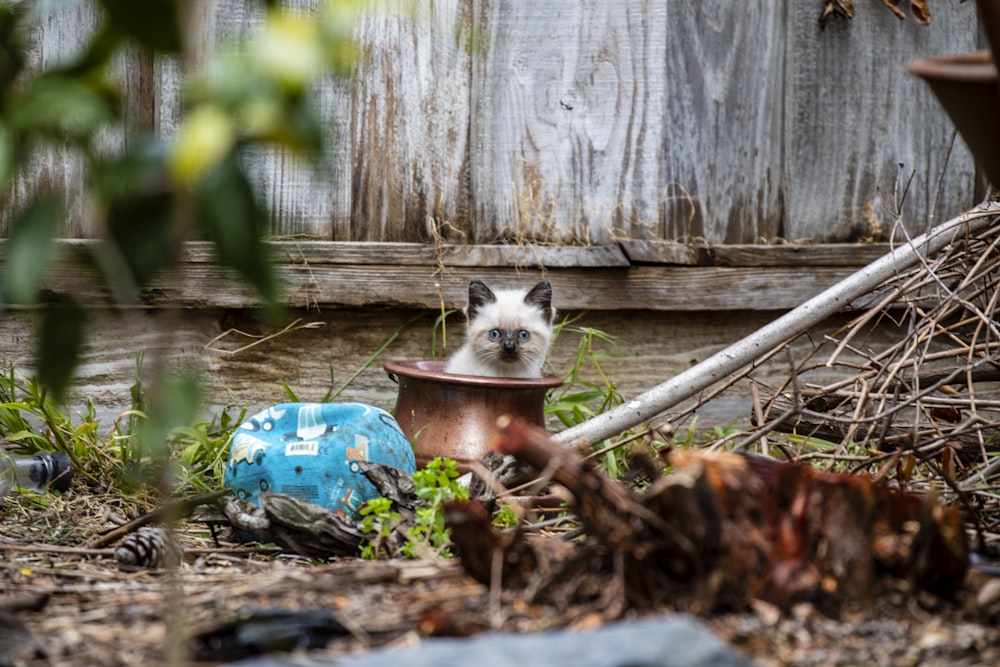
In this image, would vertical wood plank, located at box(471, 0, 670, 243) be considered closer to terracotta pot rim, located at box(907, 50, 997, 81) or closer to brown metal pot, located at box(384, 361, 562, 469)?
brown metal pot, located at box(384, 361, 562, 469)

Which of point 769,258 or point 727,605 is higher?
point 769,258

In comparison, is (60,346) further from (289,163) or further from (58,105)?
(289,163)

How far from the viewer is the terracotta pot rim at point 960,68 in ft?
5.06

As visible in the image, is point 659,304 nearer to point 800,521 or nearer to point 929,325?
point 929,325

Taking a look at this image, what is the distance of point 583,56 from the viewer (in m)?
3.97

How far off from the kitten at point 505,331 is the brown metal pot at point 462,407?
0.48 meters

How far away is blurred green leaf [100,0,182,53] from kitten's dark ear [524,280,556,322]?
9.15 feet

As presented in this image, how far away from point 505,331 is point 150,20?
3060mm

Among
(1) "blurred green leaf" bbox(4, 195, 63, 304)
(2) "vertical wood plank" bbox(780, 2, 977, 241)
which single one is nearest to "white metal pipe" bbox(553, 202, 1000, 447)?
(2) "vertical wood plank" bbox(780, 2, 977, 241)

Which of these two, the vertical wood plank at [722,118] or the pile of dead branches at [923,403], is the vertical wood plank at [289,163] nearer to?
the vertical wood plank at [722,118]

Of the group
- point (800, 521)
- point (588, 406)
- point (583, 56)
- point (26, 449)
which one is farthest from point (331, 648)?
point (583, 56)

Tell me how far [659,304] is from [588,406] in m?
0.49

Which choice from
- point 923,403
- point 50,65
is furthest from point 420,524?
point 50,65

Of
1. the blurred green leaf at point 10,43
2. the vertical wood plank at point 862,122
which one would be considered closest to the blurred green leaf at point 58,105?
the blurred green leaf at point 10,43
